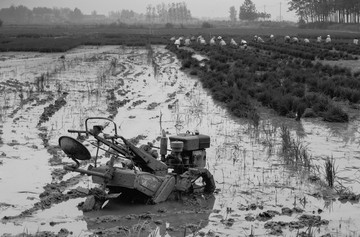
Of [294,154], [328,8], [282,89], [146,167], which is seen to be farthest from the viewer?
[328,8]

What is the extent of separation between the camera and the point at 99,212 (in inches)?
310

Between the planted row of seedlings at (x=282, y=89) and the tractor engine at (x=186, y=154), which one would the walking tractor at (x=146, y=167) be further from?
the planted row of seedlings at (x=282, y=89)

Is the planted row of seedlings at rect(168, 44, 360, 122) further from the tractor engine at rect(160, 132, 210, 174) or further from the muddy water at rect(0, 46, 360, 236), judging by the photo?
the tractor engine at rect(160, 132, 210, 174)

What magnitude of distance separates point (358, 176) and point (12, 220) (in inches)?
223

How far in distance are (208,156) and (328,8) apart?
107m

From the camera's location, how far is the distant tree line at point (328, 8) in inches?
3962

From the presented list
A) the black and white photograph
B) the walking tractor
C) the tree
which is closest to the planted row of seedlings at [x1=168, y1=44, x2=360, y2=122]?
the black and white photograph

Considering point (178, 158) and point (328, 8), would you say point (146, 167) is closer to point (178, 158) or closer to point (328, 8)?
point (178, 158)

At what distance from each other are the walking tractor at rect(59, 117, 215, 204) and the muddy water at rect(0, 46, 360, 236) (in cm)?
23

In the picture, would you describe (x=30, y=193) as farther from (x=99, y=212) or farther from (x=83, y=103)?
(x=83, y=103)

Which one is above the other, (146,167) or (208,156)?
(146,167)

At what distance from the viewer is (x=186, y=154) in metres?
8.90

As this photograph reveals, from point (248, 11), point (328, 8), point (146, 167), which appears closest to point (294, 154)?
point (146, 167)

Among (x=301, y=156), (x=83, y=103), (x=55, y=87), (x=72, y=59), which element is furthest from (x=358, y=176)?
(x=72, y=59)
